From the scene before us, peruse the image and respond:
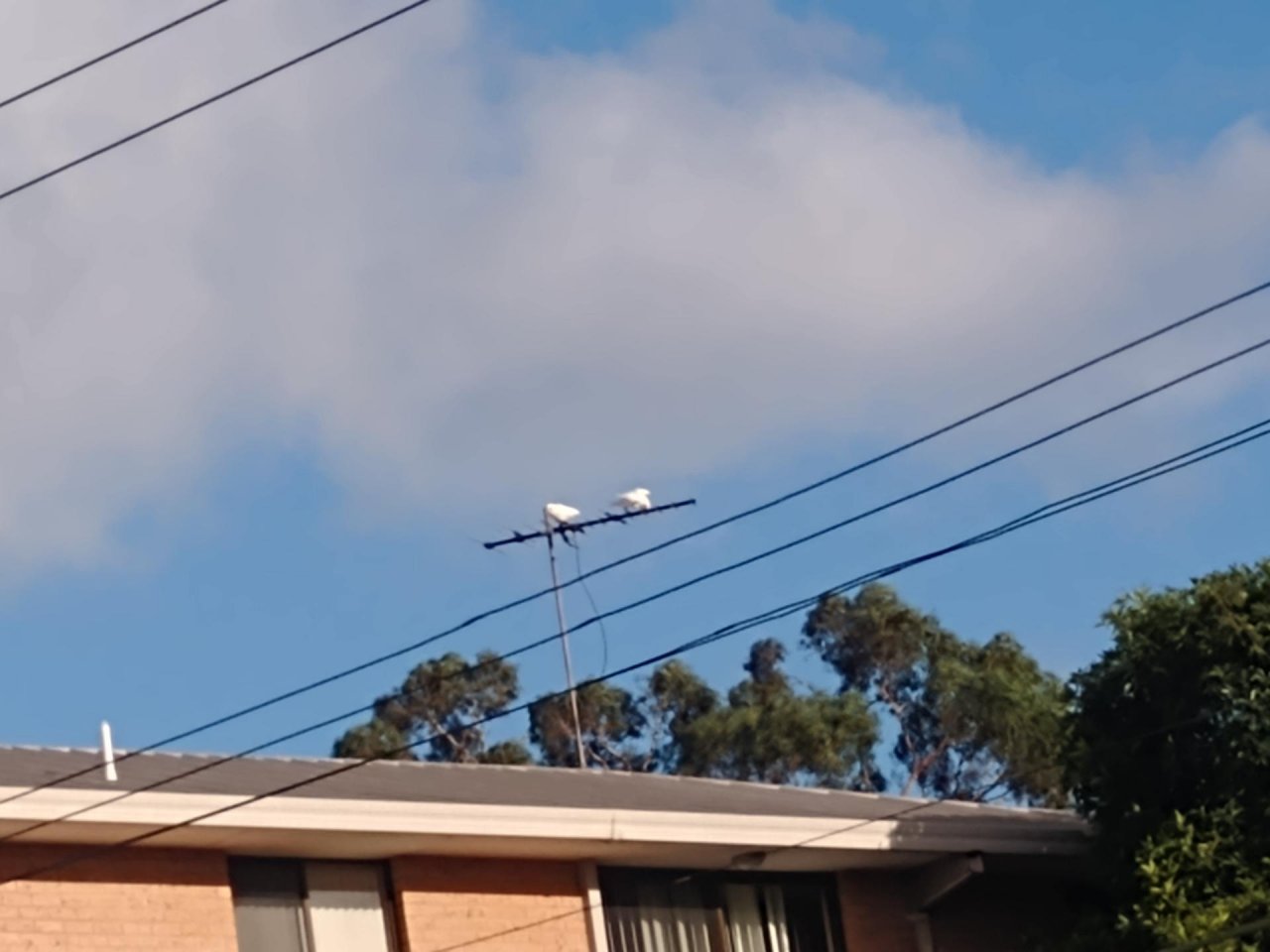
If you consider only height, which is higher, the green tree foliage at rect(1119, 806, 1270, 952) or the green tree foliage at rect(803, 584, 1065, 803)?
the green tree foliage at rect(803, 584, 1065, 803)

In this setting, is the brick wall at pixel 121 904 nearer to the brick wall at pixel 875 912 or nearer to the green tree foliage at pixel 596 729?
the brick wall at pixel 875 912

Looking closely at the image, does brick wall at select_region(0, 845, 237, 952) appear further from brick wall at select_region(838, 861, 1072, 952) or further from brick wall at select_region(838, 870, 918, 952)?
brick wall at select_region(838, 861, 1072, 952)

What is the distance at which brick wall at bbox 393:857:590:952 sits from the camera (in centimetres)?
1800

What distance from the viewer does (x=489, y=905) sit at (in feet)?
60.6

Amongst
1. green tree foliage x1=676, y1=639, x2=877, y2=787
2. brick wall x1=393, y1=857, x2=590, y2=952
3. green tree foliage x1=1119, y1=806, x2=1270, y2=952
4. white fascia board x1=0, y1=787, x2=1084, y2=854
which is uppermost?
green tree foliage x1=676, y1=639, x2=877, y2=787

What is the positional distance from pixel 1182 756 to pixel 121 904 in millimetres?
8089

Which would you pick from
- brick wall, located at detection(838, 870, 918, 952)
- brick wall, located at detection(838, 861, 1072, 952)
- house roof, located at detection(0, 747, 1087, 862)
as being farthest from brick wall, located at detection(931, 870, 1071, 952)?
house roof, located at detection(0, 747, 1087, 862)

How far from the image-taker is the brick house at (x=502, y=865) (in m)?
16.1

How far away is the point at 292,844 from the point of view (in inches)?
679

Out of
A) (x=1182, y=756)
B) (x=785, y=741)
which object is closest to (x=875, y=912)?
(x=1182, y=756)

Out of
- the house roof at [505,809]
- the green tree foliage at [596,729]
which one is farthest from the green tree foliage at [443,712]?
the house roof at [505,809]

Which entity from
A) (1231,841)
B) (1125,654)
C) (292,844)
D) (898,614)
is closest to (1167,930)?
(1231,841)

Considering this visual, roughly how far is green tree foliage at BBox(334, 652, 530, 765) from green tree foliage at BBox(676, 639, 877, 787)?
3490 millimetres

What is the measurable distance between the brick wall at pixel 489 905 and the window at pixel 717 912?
0.49 metres
